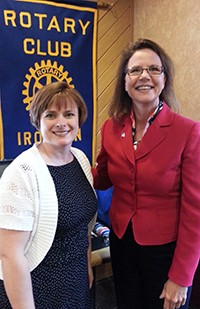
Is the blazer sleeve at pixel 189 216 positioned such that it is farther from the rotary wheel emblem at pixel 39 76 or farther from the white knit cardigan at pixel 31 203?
the rotary wheel emblem at pixel 39 76

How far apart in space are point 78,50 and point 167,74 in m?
1.09

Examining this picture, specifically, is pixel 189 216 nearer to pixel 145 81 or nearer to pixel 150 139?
pixel 150 139

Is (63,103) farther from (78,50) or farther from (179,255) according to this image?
(78,50)

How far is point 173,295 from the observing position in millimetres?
1056

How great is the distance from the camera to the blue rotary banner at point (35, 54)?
1.86m

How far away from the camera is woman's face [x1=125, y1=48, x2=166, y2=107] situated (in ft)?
3.54

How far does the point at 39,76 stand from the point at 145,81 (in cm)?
110

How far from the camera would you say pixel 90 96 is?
2.17 metres

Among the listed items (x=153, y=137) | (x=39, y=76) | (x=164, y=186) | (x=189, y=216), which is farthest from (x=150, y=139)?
(x=39, y=76)

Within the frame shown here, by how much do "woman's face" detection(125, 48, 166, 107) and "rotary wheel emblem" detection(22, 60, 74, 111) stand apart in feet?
3.33

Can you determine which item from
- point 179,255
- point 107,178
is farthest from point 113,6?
point 179,255

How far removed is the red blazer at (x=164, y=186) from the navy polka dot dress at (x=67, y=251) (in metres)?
0.14

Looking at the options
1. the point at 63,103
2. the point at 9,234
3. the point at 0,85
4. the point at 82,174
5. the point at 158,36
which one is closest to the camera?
the point at 9,234

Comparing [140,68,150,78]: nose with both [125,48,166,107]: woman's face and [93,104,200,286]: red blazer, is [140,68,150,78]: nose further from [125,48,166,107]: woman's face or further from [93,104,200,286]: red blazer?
[93,104,200,286]: red blazer
